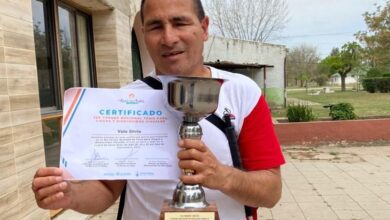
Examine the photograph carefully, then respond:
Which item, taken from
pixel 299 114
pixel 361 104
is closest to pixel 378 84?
pixel 361 104

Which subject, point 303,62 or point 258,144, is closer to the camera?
point 258,144

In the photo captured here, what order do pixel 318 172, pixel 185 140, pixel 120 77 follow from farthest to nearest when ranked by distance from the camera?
pixel 318 172
pixel 120 77
pixel 185 140

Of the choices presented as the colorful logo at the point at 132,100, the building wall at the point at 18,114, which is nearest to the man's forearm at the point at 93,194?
the colorful logo at the point at 132,100

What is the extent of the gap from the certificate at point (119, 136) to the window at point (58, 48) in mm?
3355

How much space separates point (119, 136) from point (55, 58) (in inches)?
152

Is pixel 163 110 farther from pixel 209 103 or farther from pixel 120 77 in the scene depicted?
pixel 120 77

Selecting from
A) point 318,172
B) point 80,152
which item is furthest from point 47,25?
point 318,172

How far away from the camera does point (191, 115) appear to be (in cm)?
113

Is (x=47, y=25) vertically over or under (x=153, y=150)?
over

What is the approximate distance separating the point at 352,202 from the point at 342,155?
11.5ft

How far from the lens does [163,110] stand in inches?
48.4

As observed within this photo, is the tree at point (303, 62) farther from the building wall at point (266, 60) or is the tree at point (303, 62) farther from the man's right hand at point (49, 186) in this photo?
the man's right hand at point (49, 186)

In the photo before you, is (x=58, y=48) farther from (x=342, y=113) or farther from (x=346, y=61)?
(x=346, y=61)

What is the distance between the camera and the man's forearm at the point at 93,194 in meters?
1.31
